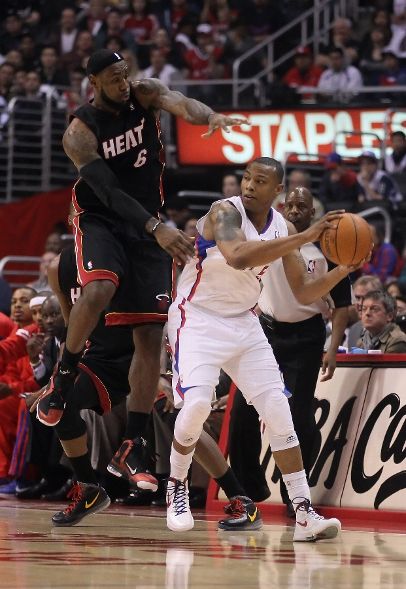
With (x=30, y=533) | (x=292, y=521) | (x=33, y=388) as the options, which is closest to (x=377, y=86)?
(x=33, y=388)

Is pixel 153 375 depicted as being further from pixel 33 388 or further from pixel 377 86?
pixel 377 86

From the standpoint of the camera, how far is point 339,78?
1853 centimetres

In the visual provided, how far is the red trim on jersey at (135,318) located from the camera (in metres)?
7.71

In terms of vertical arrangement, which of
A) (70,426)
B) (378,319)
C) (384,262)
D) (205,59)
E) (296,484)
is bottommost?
(296,484)

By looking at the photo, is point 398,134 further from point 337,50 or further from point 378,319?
point 378,319

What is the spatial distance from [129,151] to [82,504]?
6.92 ft

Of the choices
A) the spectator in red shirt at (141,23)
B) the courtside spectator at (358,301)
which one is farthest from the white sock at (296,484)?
the spectator in red shirt at (141,23)

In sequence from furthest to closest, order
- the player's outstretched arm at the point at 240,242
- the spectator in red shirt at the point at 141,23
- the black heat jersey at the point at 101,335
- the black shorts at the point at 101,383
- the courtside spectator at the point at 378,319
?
the spectator in red shirt at the point at 141,23 < the courtside spectator at the point at 378,319 < the black heat jersey at the point at 101,335 < the black shorts at the point at 101,383 < the player's outstretched arm at the point at 240,242

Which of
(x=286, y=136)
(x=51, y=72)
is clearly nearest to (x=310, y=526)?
(x=286, y=136)

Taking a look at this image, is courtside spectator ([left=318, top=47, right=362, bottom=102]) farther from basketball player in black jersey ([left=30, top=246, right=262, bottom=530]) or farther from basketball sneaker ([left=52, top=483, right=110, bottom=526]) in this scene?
basketball sneaker ([left=52, top=483, right=110, bottom=526])

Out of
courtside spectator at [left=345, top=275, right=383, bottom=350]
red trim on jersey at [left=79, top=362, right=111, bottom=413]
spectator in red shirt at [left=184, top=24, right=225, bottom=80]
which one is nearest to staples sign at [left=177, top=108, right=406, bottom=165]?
spectator in red shirt at [left=184, top=24, right=225, bottom=80]

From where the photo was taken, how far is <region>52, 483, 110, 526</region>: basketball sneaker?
7816 millimetres

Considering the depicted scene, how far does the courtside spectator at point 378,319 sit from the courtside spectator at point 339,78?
861 cm

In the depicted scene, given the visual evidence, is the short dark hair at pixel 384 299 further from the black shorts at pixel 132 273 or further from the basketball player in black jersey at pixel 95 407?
the black shorts at pixel 132 273
